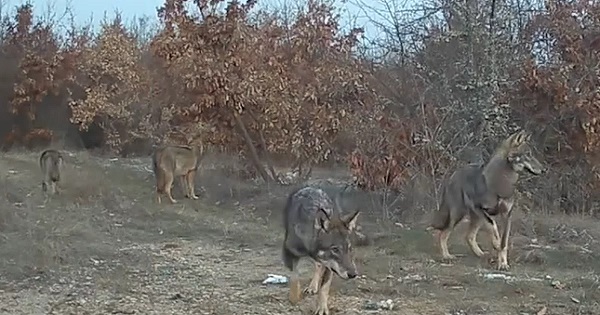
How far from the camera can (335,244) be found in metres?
7.75

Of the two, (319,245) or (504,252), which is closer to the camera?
(319,245)

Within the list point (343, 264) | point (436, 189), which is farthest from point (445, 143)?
point (343, 264)

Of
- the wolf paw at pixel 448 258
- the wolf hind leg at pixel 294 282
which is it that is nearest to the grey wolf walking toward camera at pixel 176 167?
the wolf paw at pixel 448 258

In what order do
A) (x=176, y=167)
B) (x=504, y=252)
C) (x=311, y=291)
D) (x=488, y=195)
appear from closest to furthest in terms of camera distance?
1. (x=311, y=291)
2. (x=504, y=252)
3. (x=488, y=195)
4. (x=176, y=167)

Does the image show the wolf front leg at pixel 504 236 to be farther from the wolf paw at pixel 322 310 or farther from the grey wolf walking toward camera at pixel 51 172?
the grey wolf walking toward camera at pixel 51 172

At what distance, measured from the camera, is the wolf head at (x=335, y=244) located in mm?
7668

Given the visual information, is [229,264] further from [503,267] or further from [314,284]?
[503,267]

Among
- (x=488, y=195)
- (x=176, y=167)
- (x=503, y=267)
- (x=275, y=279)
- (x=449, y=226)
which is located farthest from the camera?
(x=176, y=167)

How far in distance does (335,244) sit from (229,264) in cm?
323

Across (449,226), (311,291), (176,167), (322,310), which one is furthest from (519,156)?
(176,167)

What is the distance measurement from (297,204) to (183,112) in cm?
979

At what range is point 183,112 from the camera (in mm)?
18344

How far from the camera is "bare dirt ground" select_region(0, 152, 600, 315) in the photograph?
8.38 m

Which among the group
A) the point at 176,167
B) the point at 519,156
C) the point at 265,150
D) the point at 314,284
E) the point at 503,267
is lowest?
the point at 314,284
